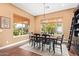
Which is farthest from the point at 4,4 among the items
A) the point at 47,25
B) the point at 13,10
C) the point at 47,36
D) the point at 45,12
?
the point at 47,36

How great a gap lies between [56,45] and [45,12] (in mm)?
1015

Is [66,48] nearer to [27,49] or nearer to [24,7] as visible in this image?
[27,49]

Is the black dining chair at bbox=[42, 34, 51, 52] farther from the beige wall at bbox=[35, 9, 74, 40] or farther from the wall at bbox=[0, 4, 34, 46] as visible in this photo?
the wall at bbox=[0, 4, 34, 46]

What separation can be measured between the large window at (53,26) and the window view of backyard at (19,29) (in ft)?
1.92

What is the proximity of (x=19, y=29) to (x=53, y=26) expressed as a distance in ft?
3.38

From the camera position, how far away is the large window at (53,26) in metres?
2.88

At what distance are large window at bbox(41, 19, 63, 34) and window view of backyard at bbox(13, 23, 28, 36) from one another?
58 cm

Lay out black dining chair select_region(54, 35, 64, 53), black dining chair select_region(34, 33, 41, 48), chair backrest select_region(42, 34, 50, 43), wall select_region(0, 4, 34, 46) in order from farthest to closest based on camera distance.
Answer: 1. black dining chair select_region(34, 33, 41, 48)
2. chair backrest select_region(42, 34, 50, 43)
3. black dining chair select_region(54, 35, 64, 53)
4. wall select_region(0, 4, 34, 46)

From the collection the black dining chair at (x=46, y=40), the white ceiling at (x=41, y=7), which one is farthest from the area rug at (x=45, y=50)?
the white ceiling at (x=41, y=7)

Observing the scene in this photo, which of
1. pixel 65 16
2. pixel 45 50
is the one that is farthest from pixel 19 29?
pixel 65 16

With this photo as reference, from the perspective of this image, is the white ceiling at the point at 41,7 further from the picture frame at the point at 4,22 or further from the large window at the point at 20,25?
the picture frame at the point at 4,22

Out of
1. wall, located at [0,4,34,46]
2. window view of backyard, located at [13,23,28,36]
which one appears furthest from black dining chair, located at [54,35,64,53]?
wall, located at [0,4,34,46]

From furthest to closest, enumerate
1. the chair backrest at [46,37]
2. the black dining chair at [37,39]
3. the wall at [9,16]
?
the black dining chair at [37,39]
the chair backrest at [46,37]
the wall at [9,16]

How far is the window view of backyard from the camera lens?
292 centimetres
